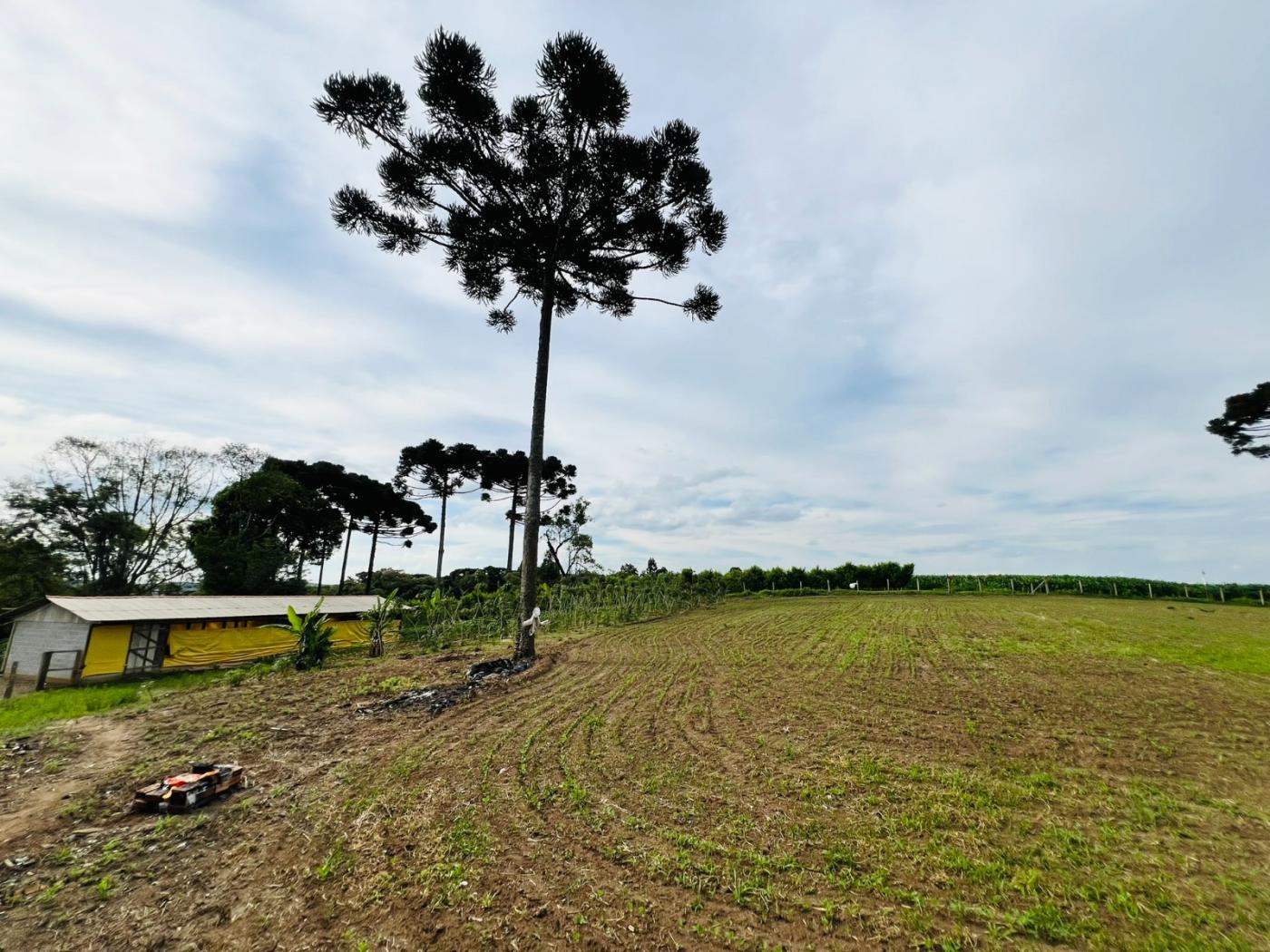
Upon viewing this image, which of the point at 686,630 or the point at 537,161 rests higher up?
the point at 537,161

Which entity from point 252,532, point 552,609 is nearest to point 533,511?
point 552,609

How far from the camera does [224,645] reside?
18000 millimetres

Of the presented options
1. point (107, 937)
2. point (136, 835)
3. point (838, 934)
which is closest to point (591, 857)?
point (838, 934)

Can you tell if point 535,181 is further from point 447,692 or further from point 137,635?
point 137,635

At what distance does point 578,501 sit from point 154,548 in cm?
2623

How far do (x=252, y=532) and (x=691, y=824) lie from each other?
37833mm

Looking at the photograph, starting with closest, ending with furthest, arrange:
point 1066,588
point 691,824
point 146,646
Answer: point 691,824, point 146,646, point 1066,588

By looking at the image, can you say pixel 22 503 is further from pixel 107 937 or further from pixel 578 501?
pixel 107 937

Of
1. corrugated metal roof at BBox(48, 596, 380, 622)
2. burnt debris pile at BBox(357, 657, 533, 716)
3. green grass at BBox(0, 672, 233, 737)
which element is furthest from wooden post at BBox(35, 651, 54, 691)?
burnt debris pile at BBox(357, 657, 533, 716)

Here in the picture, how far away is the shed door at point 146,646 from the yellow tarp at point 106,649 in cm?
19

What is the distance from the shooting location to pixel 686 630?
60.3 ft

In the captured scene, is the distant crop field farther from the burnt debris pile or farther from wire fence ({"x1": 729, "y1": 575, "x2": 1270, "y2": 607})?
wire fence ({"x1": 729, "y1": 575, "x2": 1270, "y2": 607})

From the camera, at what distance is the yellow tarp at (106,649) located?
14656 millimetres

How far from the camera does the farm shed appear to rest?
14.7m
